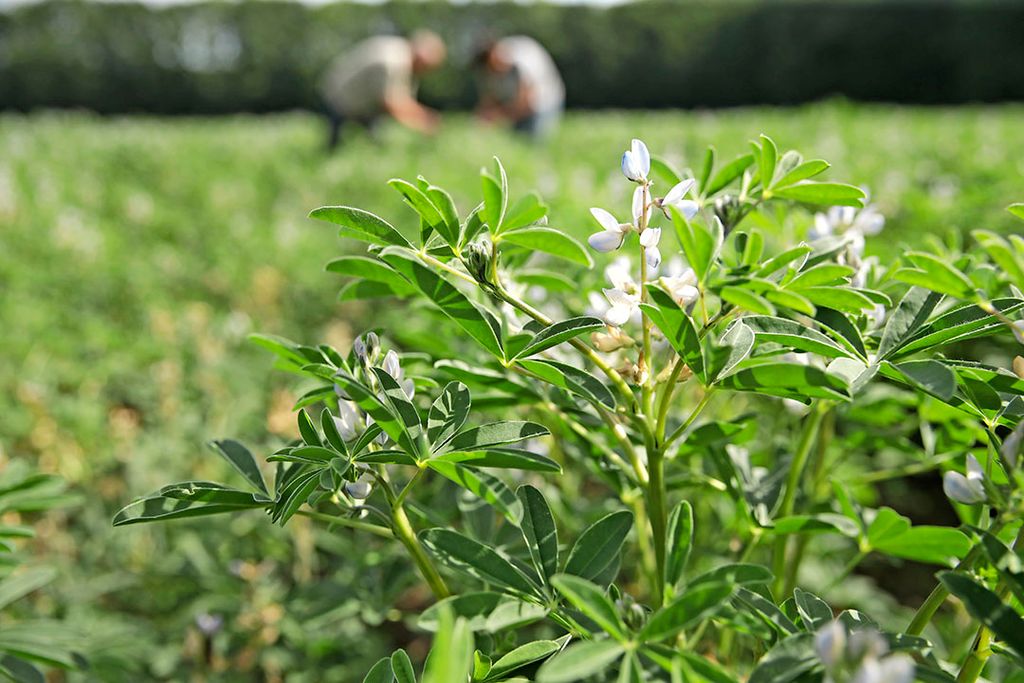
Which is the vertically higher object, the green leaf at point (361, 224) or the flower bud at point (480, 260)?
the green leaf at point (361, 224)

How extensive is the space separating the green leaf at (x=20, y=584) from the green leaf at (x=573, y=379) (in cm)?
92

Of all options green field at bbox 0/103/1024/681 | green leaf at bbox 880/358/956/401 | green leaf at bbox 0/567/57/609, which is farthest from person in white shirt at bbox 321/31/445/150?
green leaf at bbox 880/358/956/401

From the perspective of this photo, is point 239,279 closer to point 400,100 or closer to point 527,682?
point 527,682

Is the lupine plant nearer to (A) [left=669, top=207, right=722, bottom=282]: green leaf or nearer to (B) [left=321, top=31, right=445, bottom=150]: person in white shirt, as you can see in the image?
(A) [left=669, top=207, right=722, bottom=282]: green leaf

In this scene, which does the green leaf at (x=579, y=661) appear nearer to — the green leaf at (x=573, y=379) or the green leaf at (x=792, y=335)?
the green leaf at (x=573, y=379)

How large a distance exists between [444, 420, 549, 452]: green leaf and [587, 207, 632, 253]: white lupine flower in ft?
0.65

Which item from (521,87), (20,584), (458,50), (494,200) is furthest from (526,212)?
(458,50)

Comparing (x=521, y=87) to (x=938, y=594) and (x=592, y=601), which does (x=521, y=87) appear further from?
(x=592, y=601)

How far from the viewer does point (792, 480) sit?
1147 mm

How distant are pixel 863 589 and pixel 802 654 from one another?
54.1 inches

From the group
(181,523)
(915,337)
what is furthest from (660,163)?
(181,523)

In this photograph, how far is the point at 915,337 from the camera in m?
0.84

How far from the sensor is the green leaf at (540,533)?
836 mm

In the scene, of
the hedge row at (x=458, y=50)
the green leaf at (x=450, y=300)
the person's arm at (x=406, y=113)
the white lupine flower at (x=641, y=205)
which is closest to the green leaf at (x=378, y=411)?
the green leaf at (x=450, y=300)
